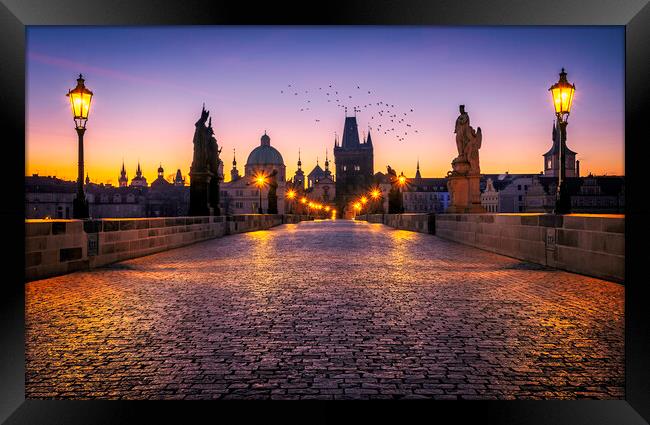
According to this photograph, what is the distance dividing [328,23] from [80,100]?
10.4 m

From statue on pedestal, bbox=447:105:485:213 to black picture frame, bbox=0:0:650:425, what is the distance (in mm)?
18397

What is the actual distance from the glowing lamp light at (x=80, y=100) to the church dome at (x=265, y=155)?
154654mm

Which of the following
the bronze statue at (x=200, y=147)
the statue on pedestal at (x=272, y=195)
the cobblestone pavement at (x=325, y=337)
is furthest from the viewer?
the statue on pedestal at (x=272, y=195)

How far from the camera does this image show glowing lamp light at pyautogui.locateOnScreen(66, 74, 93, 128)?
12398 millimetres

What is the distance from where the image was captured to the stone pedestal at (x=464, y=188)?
21781mm

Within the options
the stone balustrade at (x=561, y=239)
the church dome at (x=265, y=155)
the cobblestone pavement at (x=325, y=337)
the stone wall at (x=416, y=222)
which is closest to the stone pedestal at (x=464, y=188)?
the stone wall at (x=416, y=222)

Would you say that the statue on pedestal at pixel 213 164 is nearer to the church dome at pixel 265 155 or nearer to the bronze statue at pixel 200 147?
the bronze statue at pixel 200 147

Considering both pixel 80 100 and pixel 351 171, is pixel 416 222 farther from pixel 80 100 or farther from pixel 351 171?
pixel 351 171

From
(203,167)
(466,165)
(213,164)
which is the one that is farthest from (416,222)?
(203,167)

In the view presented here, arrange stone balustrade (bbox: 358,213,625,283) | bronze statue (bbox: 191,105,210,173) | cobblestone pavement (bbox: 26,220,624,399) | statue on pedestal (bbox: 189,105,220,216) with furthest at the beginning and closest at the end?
1. statue on pedestal (bbox: 189,105,220,216)
2. bronze statue (bbox: 191,105,210,173)
3. stone balustrade (bbox: 358,213,625,283)
4. cobblestone pavement (bbox: 26,220,624,399)

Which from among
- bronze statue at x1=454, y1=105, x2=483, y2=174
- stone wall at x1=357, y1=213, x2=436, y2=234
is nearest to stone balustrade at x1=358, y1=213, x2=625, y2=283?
bronze statue at x1=454, y1=105, x2=483, y2=174

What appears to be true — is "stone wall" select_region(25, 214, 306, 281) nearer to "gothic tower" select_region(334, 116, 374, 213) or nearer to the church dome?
"gothic tower" select_region(334, 116, 374, 213)
